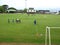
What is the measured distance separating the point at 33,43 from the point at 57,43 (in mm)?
1525

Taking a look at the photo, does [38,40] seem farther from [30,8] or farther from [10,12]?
[10,12]

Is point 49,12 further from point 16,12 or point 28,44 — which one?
point 28,44

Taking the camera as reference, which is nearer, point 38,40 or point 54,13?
point 38,40

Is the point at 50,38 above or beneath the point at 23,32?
above

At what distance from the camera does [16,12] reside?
66.1m

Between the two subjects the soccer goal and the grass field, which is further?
the grass field

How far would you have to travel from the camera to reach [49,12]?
215ft

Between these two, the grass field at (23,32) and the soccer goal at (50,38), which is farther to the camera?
the grass field at (23,32)

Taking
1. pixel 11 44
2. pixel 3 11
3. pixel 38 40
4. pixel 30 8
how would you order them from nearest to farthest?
pixel 11 44 < pixel 38 40 < pixel 30 8 < pixel 3 11

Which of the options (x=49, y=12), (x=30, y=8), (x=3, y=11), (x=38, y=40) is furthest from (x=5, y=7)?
(x=38, y=40)

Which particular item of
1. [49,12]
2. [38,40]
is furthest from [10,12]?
[38,40]

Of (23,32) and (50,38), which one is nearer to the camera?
(50,38)

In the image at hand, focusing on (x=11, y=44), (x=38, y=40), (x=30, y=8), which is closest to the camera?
(x=11, y=44)

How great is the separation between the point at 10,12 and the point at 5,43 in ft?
171
